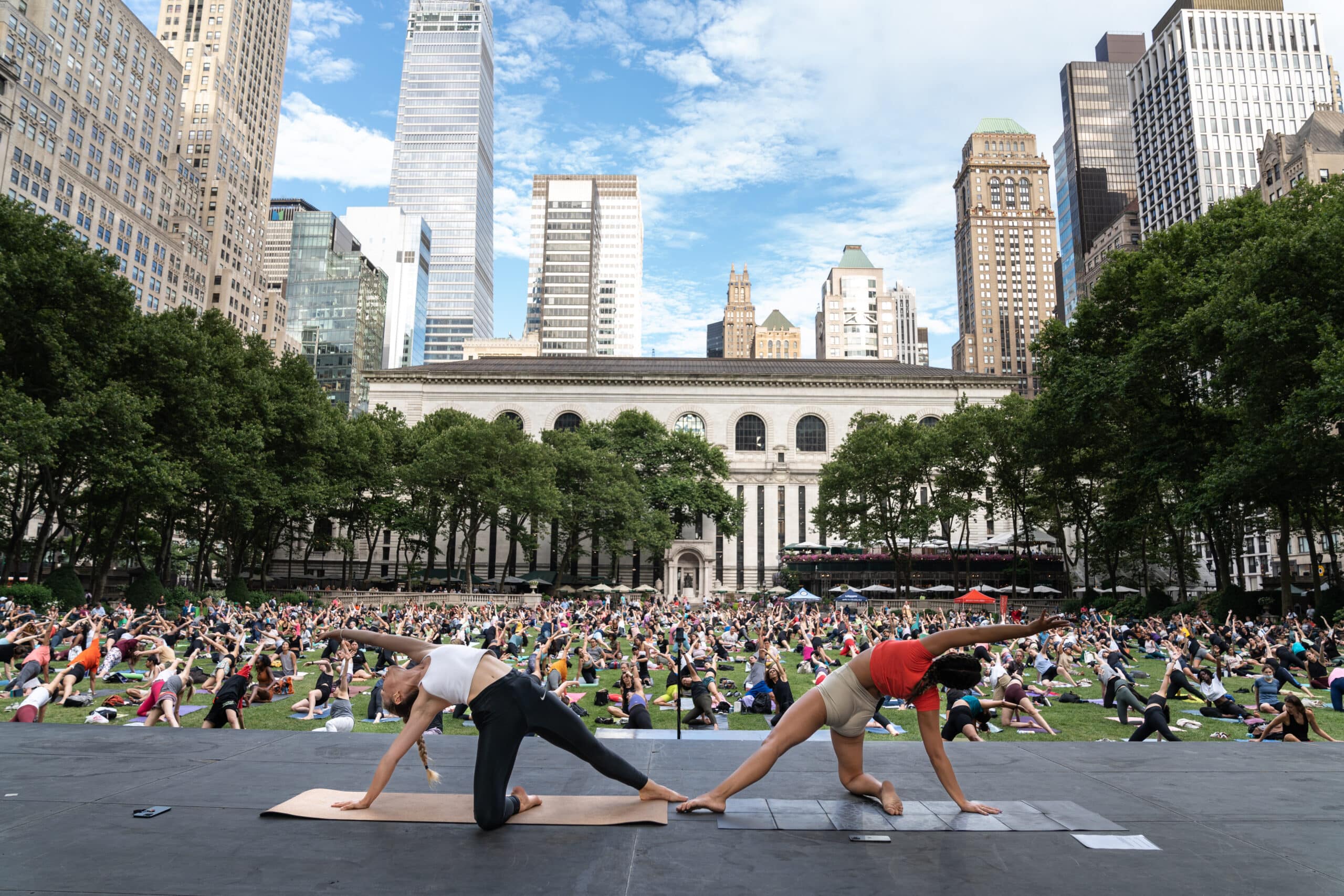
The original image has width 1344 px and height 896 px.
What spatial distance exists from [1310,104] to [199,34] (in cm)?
14583

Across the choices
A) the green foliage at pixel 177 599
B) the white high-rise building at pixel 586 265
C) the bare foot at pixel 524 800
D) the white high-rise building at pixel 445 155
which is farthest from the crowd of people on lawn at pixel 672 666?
the white high-rise building at pixel 445 155

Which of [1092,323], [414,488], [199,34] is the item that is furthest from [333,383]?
[1092,323]

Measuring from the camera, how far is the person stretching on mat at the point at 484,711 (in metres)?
5.61

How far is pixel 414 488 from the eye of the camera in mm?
55344

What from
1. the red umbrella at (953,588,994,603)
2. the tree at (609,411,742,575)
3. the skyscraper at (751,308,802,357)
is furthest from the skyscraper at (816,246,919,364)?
the red umbrella at (953,588,994,603)

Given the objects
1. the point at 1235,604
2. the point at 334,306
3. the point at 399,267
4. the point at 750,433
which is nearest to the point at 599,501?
the point at 750,433

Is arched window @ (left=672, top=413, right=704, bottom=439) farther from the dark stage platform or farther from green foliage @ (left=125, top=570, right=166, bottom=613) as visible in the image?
the dark stage platform

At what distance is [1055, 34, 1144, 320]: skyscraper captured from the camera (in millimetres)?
129875

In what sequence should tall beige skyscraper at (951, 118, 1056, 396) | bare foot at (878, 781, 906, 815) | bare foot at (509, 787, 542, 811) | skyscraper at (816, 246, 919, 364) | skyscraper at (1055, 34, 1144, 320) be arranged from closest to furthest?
1. bare foot at (509, 787, 542, 811)
2. bare foot at (878, 781, 906, 815)
3. skyscraper at (1055, 34, 1144, 320)
4. tall beige skyscraper at (951, 118, 1056, 396)
5. skyscraper at (816, 246, 919, 364)

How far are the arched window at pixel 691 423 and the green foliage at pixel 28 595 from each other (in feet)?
A: 177

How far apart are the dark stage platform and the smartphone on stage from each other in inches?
3.3

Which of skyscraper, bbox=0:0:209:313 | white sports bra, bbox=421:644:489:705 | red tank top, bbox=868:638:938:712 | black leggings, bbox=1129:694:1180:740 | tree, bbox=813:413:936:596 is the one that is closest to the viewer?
white sports bra, bbox=421:644:489:705

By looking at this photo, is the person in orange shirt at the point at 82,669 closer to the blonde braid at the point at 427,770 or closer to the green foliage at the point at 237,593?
the blonde braid at the point at 427,770

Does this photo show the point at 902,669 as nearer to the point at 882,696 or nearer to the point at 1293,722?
the point at 882,696
